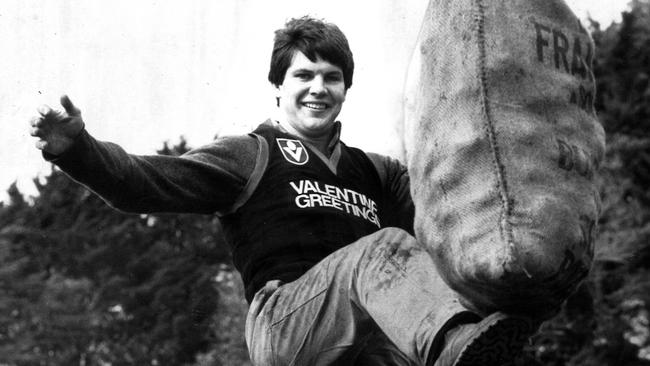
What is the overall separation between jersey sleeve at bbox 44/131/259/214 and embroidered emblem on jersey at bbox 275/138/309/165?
90 mm

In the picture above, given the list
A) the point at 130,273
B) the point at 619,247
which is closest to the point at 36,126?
the point at 619,247

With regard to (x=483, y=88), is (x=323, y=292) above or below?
below

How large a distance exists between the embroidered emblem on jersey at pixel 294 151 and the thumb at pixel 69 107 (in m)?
0.80

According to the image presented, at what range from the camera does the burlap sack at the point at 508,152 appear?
2.66 m

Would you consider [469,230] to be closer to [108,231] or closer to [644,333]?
[644,333]

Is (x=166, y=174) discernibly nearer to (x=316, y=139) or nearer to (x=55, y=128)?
(x=55, y=128)

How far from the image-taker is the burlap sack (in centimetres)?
266

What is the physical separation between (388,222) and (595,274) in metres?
11.6

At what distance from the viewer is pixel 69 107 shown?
3.29m

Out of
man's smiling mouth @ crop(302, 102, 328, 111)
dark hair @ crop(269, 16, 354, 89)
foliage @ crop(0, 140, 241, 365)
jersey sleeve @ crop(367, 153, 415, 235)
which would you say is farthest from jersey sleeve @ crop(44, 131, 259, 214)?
foliage @ crop(0, 140, 241, 365)

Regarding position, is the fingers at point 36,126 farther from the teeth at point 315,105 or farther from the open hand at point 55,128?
the teeth at point 315,105

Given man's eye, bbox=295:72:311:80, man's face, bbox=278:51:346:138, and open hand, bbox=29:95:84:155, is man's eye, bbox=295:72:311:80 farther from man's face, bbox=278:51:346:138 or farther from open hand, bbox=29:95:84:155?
open hand, bbox=29:95:84:155

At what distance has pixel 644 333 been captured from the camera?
588 inches

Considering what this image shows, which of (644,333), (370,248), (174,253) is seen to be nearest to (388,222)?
(370,248)
